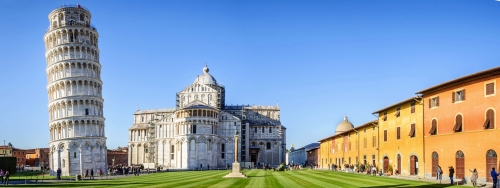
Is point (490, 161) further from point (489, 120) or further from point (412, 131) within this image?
point (412, 131)

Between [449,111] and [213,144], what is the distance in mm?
65749

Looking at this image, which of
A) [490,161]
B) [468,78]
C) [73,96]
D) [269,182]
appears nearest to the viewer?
[490,161]

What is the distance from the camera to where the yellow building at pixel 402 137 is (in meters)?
40.2

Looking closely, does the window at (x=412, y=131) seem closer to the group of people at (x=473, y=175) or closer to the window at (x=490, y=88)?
the group of people at (x=473, y=175)

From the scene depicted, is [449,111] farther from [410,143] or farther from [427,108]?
[410,143]

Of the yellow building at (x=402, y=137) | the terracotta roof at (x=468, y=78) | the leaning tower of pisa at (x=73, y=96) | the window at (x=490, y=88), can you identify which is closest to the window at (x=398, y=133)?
the yellow building at (x=402, y=137)

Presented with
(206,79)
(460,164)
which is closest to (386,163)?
(460,164)

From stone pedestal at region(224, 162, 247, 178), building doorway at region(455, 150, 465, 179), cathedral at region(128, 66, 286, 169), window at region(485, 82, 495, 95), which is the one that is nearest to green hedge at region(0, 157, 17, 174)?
cathedral at region(128, 66, 286, 169)

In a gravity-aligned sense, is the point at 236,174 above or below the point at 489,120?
below

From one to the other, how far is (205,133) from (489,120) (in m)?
69.2

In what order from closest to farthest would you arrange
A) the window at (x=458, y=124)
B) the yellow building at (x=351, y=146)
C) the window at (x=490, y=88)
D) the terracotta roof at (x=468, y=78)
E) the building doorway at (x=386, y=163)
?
the terracotta roof at (x=468, y=78), the window at (x=490, y=88), the window at (x=458, y=124), the building doorway at (x=386, y=163), the yellow building at (x=351, y=146)

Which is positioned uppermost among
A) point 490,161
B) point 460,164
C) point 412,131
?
point 412,131

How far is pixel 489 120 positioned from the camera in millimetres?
30281

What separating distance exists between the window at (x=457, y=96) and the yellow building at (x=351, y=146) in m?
18.0
